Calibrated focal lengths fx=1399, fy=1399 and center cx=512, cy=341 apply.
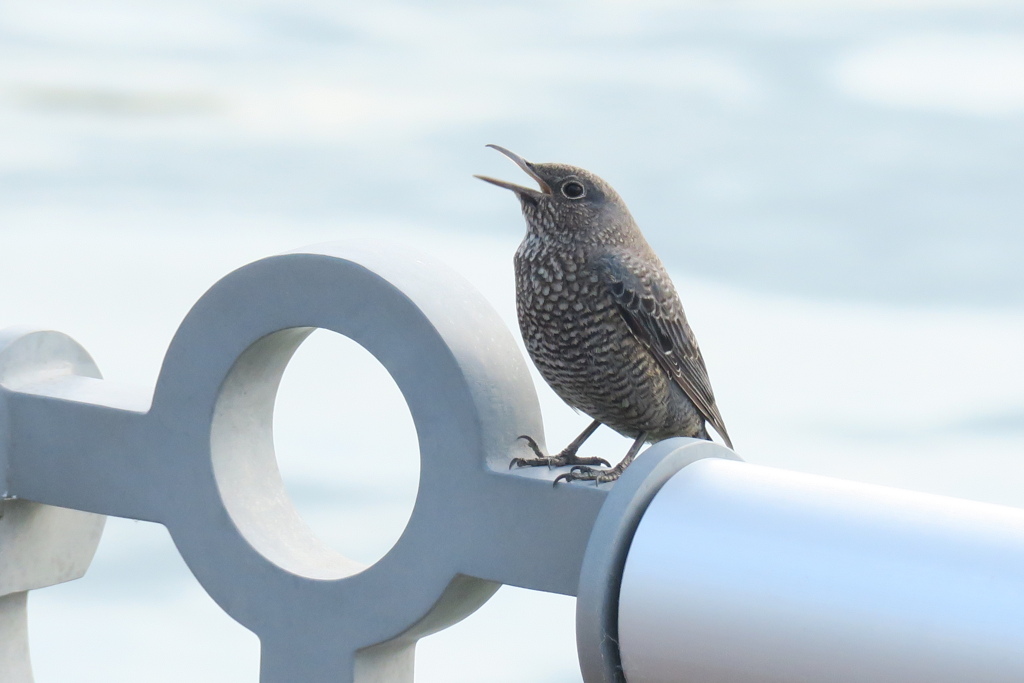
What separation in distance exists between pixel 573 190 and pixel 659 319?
0.40 metres

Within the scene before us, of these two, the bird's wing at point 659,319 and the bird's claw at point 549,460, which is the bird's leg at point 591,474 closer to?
the bird's claw at point 549,460

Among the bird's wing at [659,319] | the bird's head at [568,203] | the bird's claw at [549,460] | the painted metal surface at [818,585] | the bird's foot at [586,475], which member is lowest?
the painted metal surface at [818,585]

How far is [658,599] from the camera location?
2.71 m

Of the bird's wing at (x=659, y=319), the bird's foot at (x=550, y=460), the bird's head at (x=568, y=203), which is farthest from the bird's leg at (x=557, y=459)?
A: the bird's head at (x=568, y=203)

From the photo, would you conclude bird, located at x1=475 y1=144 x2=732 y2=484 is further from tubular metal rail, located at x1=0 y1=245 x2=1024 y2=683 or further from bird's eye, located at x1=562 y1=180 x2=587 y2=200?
tubular metal rail, located at x1=0 y1=245 x2=1024 y2=683

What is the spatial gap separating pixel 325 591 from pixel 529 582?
555 mm

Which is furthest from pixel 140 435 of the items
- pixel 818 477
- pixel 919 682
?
pixel 919 682

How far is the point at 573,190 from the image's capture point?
3611 mm

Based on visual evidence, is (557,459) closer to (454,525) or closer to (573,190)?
(454,525)

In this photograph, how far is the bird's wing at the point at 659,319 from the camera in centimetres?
351

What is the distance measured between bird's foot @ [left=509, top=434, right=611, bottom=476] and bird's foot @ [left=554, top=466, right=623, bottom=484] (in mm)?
42

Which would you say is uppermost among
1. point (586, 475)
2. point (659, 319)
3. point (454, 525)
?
point (659, 319)

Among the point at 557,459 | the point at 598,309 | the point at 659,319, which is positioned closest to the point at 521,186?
the point at 598,309

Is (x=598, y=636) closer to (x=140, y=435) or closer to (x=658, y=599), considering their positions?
(x=658, y=599)
